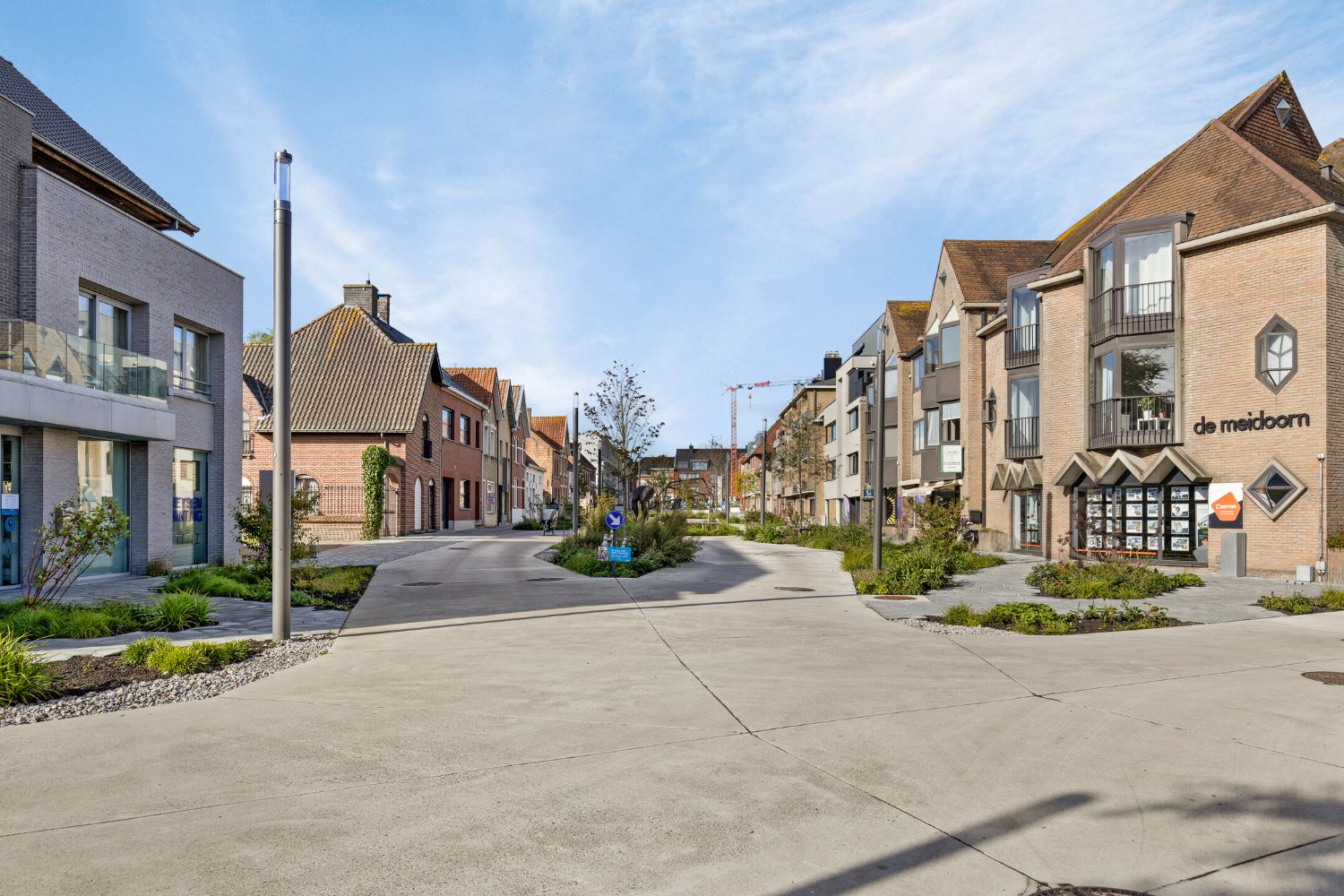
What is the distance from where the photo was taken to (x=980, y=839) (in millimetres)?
4312

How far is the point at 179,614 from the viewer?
419 inches

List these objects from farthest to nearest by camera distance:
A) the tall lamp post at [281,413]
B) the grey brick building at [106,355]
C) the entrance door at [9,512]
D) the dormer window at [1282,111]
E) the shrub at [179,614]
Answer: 1. the dormer window at [1282,111]
2. the grey brick building at [106,355]
3. the entrance door at [9,512]
4. the shrub at [179,614]
5. the tall lamp post at [281,413]

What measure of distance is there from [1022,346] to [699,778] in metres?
26.9

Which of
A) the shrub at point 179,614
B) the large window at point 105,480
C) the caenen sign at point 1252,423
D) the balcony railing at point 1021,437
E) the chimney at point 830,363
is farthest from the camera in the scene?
the chimney at point 830,363

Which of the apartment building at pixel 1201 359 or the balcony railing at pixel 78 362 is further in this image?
the apartment building at pixel 1201 359

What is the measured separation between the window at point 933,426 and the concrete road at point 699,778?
27584mm

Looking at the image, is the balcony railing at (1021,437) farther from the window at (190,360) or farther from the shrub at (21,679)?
the shrub at (21,679)

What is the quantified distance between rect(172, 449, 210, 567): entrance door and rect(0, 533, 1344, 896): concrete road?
10.9m

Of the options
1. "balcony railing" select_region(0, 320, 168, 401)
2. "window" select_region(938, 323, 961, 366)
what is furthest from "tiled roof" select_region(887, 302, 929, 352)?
"balcony railing" select_region(0, 320, 168, 401)

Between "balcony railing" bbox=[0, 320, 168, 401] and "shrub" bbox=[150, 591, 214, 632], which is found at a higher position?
"balcony railing" bbox=[0, 320, 168, 401]

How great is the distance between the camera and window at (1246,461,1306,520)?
19.6m

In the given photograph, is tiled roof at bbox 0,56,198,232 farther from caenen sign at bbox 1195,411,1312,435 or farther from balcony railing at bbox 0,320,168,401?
caenen sign at bbox 1195,411,1312,435

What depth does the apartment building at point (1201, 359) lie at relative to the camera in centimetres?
1952

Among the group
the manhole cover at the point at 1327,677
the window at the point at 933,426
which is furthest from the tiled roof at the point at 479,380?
the manhole cover at the point at 1327,677
